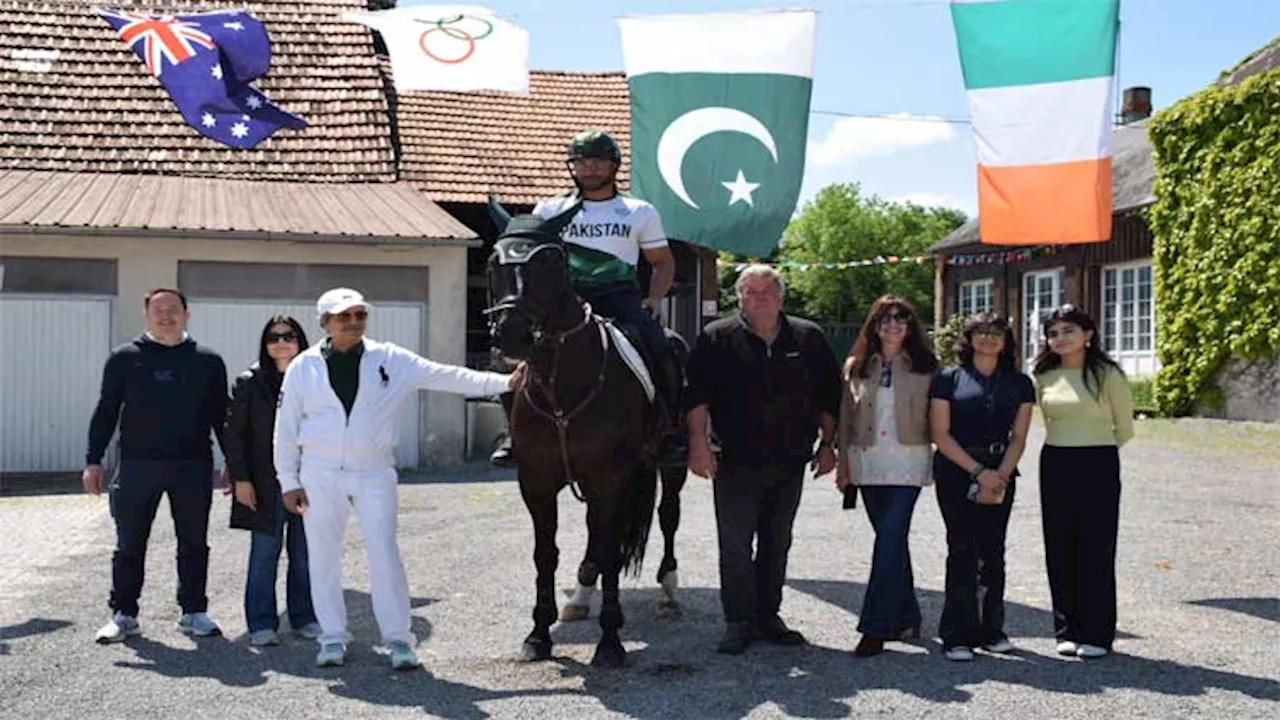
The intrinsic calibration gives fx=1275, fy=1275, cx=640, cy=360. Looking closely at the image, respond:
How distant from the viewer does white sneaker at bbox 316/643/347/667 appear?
5.90 m

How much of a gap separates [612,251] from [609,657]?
2095mm

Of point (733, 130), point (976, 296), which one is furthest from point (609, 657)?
point (976, 296)

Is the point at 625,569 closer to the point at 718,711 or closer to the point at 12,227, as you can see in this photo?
the point at 718,711

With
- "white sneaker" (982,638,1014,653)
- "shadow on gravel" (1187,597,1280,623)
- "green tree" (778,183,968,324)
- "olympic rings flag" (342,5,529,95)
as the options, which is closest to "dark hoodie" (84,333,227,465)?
"white sneaker" (982,638,1014,653)

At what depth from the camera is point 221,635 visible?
660 cm

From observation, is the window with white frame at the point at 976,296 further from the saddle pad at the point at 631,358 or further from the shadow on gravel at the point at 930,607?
the saddle pad at the point at 631,358

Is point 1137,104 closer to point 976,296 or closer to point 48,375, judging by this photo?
point 976,296

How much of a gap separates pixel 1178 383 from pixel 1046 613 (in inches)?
605

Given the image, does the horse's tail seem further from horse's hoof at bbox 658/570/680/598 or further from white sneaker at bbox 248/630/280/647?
white sneaker at bbox 248/630/280/647

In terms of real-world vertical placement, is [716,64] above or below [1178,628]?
above

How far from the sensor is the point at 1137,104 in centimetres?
3584

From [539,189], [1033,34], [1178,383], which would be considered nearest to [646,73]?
[1033,34]

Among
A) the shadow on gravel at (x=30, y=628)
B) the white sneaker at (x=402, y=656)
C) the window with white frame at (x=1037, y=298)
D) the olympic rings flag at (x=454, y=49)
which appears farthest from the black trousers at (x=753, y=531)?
the window with white frame at (x=1037, y=298)

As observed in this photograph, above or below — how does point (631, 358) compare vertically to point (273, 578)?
above
